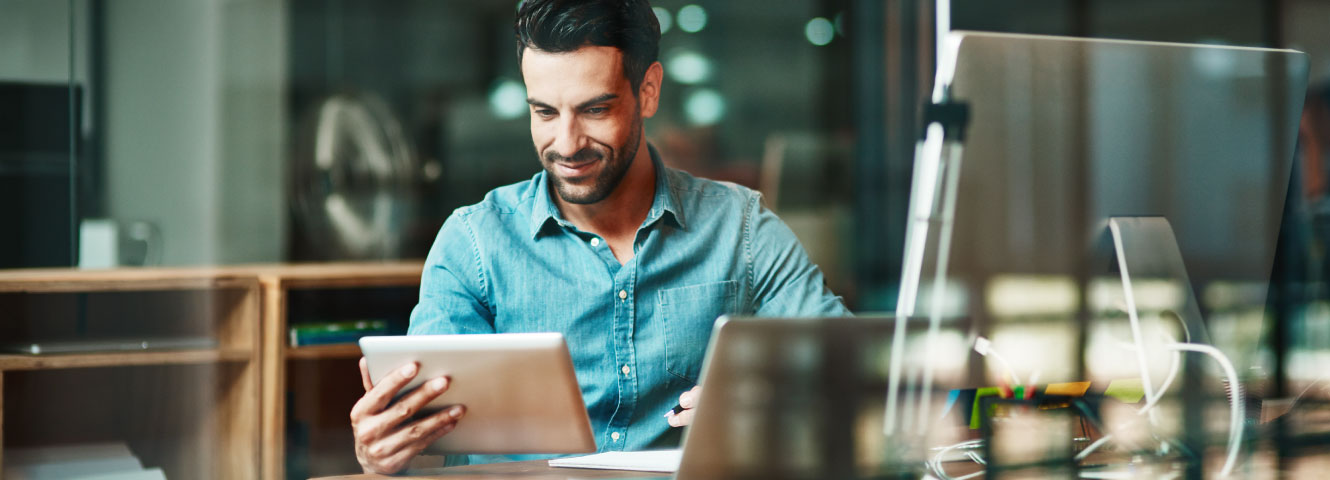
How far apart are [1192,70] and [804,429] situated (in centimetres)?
49

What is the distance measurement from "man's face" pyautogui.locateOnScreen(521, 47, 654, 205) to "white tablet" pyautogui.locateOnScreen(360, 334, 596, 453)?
569 mm

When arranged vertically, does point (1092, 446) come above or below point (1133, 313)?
below

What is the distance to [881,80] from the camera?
420 centimetres

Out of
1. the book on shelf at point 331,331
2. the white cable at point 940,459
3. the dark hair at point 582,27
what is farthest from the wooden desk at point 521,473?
the book on shelf at point 331,331

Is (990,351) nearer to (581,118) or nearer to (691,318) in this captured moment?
(691,318)

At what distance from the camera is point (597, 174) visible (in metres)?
1.59

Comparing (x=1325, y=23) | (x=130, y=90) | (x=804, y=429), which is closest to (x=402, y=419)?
(x=804, y=429)

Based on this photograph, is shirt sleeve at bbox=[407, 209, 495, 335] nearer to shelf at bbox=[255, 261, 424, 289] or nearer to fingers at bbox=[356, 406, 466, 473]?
fingers at bbox=[356, 406, 466, 473]

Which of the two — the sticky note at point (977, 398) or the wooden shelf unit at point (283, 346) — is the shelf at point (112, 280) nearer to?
the wooden shelf unit at point (283, 346)

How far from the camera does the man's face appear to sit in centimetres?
156

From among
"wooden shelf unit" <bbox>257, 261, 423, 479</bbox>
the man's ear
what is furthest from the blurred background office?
the man's ear

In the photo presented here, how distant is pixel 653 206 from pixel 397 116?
3031 millimetres

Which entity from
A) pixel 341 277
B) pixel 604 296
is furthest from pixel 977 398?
pixel 341 277

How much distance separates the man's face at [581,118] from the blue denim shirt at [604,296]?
0.05 m
